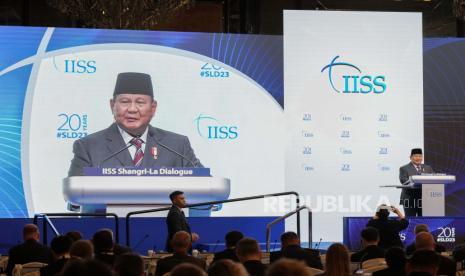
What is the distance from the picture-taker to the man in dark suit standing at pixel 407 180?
14.8 meters

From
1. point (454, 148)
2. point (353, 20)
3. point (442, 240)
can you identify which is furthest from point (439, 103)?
point (442, 240)

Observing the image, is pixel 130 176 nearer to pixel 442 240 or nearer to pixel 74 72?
pixel 74 72

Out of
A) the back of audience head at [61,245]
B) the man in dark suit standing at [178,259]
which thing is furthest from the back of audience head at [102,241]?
the man in dark suit standing at [178,259]

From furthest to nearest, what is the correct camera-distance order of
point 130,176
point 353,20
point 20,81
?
point 353,20 → point 20,81 → point 130,176

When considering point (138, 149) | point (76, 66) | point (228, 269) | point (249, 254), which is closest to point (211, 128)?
point (138, 149)

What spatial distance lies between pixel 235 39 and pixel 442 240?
496 centimetres

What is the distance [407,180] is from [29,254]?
768 centimetres

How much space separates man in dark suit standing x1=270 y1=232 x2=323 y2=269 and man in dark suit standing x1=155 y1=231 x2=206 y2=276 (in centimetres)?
100

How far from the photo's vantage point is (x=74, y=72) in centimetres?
1578

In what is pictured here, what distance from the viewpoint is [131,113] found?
1584cm

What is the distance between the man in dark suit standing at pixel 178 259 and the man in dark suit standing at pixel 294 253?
3.29 feet

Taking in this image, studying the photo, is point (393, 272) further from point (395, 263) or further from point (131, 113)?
point (131, 113)

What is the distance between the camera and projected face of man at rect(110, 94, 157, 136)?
51.8 ft

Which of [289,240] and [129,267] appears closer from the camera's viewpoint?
[129,267]
